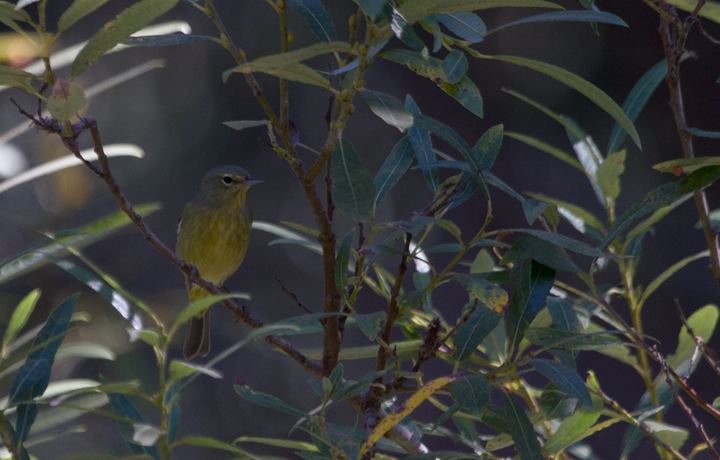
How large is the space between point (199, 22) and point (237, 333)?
2907 mm

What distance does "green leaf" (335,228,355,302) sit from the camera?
1.40m

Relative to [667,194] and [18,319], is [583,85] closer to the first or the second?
[667,194]

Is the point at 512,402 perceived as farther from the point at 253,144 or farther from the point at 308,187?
the point at 253,144

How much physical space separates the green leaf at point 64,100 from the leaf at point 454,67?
64 centimetres

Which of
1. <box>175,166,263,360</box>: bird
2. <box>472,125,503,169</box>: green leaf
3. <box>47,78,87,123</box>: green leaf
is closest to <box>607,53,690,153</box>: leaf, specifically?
<box>472,125,503,169</box>: green leaf

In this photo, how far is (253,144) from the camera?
5.95 metres

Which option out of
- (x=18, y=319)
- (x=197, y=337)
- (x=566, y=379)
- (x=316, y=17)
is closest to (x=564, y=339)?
(x=566, y=379)

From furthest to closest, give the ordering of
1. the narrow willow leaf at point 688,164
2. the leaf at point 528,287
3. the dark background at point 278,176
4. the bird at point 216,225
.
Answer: the dark background at point 278,176 → the bird at point 216,225 → the leaf at point 528,287 → the narrow willow leaf at point 688,164

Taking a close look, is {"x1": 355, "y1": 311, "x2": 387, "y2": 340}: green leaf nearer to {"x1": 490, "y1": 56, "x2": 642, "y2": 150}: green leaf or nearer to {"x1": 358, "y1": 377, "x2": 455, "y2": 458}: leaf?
{"x1": 358, "y1": 377, "x2": 455, "y2": 458}: leaf

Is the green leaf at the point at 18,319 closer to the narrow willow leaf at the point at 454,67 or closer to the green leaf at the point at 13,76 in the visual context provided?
the green leaf at the point at 13,76

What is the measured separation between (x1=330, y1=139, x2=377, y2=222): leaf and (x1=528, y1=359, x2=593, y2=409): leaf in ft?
1.54

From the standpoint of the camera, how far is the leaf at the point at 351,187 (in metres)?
1.21

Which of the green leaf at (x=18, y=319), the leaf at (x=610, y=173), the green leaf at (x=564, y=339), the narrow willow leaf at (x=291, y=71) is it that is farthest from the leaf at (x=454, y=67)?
the green leaf at (x=18, y=319)

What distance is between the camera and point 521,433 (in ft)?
4.41
